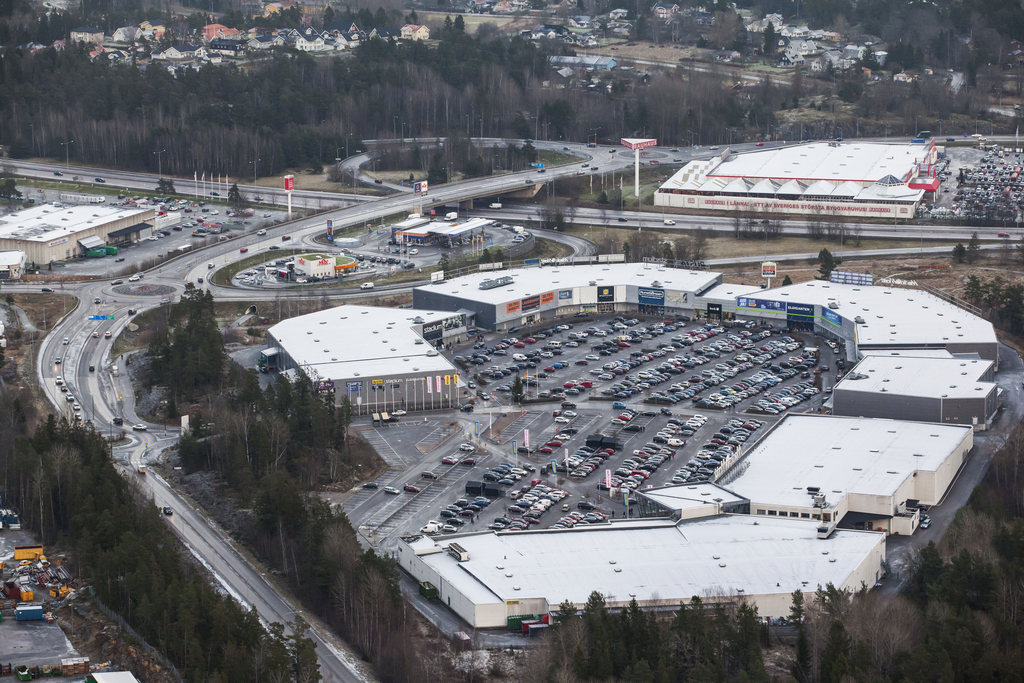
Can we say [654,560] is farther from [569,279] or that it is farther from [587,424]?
[569,279]

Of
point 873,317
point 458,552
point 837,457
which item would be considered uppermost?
point 873,317

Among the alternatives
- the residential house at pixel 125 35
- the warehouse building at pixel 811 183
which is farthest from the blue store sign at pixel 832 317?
the residential house at pixel 125 35

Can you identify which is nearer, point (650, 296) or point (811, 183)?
point (650, 296)

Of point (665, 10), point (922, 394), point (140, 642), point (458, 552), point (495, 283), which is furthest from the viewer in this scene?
point (665, 10)

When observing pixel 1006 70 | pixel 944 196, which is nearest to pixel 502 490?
pixel 944 196

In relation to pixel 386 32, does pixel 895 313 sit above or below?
below

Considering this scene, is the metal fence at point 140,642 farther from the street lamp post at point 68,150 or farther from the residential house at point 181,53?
the residential house at point 181,53

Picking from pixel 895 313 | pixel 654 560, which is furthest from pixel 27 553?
pixel 895 313

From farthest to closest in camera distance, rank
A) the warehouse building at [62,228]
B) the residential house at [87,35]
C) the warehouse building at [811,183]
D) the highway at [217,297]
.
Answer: the residential house at [87,35], the warehouse building at [811,183], the warehouse building at [62,228], the highway at [217,297]
